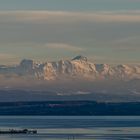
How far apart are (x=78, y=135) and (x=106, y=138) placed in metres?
12.0

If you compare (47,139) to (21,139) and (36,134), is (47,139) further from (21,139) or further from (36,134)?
(36,134)

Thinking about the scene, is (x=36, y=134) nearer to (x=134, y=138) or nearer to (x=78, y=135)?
(x=78, y=135)

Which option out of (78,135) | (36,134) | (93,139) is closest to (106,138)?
(93,139)

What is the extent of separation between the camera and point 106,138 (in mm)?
139500

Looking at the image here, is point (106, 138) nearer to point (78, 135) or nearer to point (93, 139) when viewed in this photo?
point (93, 139)

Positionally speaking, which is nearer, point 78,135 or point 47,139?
point 47,139

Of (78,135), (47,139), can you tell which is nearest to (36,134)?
(78,135)

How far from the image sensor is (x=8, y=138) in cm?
14588

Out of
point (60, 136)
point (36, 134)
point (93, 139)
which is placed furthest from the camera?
point (36, 134)

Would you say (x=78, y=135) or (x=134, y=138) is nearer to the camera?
(x=134, y=138)

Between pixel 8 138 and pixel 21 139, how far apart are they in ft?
15.6

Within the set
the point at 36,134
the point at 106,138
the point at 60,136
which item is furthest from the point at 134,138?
the point at 36,134

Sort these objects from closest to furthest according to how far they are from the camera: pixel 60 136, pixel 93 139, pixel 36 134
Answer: pixel 93 139, pixel 60 136, pixel 36 134

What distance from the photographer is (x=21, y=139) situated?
141625 millimetres
